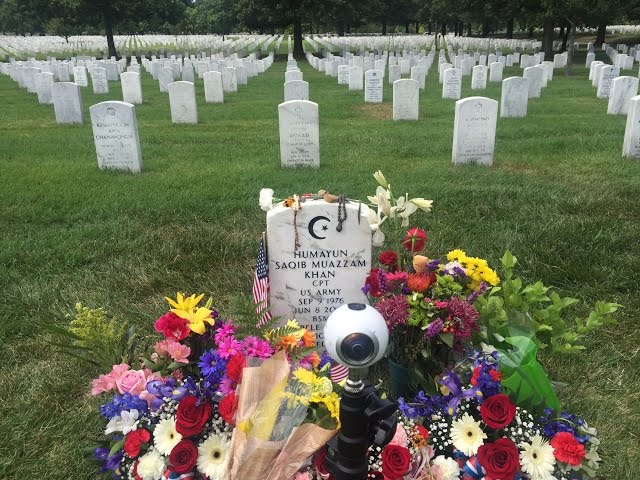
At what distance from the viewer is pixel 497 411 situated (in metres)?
2.21

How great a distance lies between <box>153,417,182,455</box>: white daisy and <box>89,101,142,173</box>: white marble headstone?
610cm

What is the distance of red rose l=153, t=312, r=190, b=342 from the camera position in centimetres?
261

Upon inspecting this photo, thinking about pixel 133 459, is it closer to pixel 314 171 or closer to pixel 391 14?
pixel 314 171

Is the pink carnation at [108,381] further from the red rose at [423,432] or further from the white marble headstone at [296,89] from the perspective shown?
the white marble headstone at [296,89]

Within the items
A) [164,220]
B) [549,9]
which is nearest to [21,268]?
[164,220]

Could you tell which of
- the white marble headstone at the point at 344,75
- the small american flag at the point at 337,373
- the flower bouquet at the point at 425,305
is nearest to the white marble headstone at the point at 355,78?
the white marble headstone at the point at 344,75

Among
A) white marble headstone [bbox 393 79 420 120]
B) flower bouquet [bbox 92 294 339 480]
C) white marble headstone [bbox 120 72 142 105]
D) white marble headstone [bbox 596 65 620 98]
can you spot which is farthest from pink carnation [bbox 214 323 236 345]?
white marble headstone [bbox 596 65 620 98]

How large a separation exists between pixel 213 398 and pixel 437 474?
969 millimetres

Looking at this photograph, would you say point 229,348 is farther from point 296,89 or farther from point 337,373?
point 296,89

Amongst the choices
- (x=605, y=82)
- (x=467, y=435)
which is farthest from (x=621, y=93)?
(x=467, y=435)

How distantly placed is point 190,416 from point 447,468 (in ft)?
3.45

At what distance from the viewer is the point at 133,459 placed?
7.97 ft

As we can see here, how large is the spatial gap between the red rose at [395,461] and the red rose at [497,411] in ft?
1.17

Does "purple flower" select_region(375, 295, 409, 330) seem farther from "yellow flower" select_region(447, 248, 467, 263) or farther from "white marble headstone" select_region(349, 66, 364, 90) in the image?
"white marble headstone" select_region(349, 66, 364, 90)
